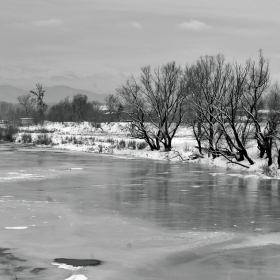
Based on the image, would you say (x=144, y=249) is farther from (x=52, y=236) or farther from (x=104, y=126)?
(x=104, y=126)

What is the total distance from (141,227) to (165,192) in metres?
6.23

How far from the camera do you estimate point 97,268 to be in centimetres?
872

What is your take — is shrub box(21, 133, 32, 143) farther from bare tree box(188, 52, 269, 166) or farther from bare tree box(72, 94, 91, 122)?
bare tree box(72, 94, 91, 122)

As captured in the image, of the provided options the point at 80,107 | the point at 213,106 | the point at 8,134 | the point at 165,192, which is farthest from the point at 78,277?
the point at 80,107

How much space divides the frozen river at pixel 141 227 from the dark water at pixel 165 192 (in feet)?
0.10

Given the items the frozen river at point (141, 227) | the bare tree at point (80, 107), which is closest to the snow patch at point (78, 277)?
the frozen river at point (141, 227)

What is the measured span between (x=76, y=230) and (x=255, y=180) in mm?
12305

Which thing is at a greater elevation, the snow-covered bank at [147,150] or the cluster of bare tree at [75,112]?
the cluster of bare tree at [75,112]

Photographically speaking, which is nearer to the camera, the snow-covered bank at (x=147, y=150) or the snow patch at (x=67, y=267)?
the snow patch at (x=67, y=267)

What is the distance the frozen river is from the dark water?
3cm

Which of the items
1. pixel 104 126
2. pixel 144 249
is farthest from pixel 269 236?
pixel 104 126

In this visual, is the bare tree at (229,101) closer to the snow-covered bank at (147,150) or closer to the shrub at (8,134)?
the snow-covered bank at (147,150)

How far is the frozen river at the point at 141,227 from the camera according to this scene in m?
8.77

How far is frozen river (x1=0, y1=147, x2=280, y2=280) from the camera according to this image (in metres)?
8.77
